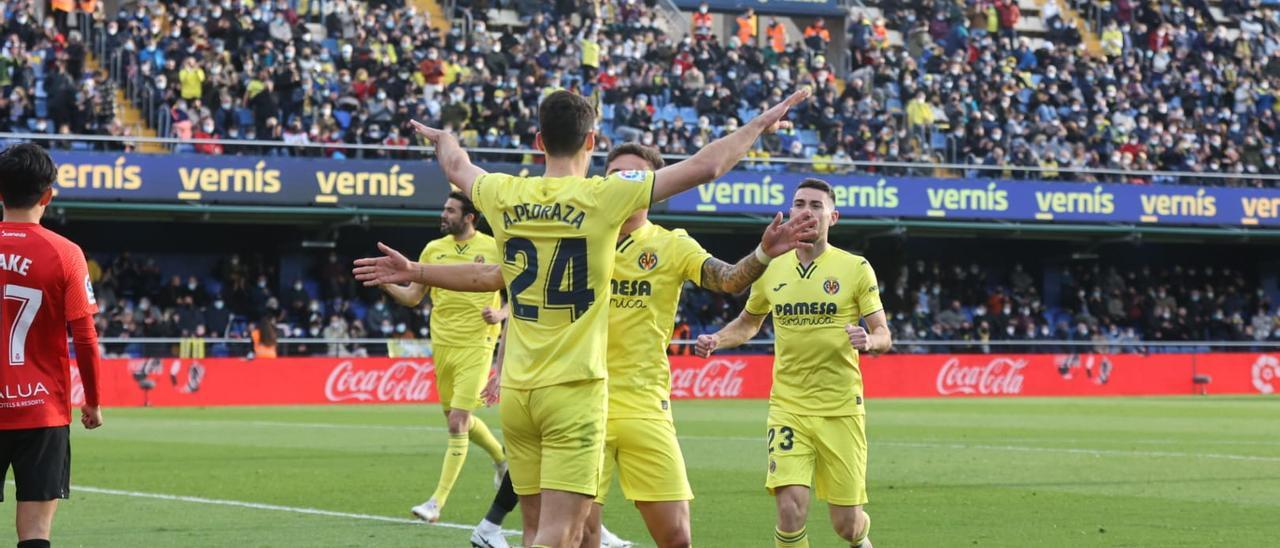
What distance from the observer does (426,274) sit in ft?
22.0

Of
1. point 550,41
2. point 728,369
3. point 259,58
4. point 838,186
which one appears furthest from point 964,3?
point 259,58

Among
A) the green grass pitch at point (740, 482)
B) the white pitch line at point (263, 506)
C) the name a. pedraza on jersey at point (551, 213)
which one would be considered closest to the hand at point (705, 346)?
the name a. pedraza on jersey at point (551, 213)

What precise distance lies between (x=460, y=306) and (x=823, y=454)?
4883 mm

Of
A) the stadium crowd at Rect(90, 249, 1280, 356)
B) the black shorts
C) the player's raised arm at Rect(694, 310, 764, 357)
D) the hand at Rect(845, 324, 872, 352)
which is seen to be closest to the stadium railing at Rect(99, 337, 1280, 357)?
the stadium crowd at Rect(90, 249, 1280, 356)

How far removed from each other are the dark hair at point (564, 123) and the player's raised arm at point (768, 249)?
756mm

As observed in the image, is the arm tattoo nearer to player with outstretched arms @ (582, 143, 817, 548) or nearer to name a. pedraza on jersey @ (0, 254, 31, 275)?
player with outstretched arms @ (582, 143, 817, 548)

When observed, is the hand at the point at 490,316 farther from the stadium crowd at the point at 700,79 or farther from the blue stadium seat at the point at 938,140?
the blue stadium seat at the point at 938,140

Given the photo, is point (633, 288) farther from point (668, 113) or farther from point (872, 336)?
point (668, 113)

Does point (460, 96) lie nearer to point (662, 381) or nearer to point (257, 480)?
point (257, 480)

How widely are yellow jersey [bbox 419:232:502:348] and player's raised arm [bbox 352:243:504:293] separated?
6.03 meters

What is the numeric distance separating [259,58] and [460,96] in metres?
4.14

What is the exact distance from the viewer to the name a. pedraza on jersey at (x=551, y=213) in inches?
243

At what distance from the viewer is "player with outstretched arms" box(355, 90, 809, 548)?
614 centimetres

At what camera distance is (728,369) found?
35.3 metres
